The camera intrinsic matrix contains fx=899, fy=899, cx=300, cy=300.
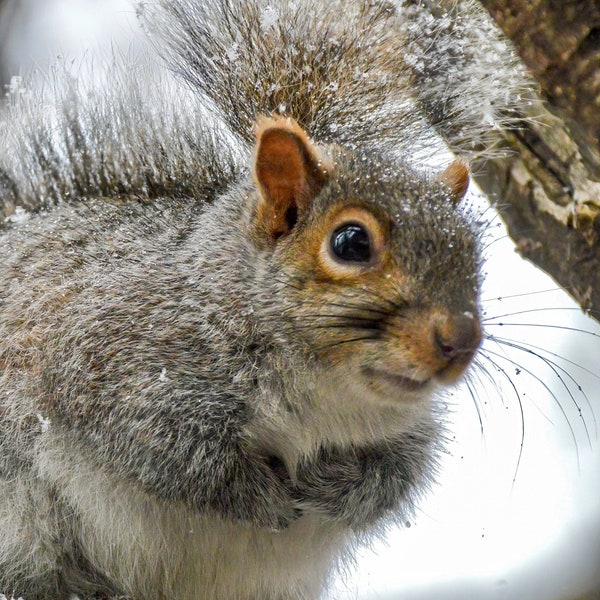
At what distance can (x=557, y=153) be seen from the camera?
7.89ft

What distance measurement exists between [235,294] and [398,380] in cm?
47

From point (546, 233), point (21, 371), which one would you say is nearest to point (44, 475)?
point (21, 371)

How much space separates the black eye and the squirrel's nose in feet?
0.72

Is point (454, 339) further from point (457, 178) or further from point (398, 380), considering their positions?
point (457, 178)

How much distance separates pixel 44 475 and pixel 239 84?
44.4 inches

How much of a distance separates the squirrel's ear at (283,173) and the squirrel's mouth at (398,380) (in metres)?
0.39

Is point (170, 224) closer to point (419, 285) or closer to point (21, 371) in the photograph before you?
point (21, 371)

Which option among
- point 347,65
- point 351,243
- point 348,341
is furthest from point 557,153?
point 348,341

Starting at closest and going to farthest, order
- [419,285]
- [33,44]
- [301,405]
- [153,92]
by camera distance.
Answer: [419,285] → [301,405] → [153,92] → [33,44]

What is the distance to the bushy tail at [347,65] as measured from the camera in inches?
93.3

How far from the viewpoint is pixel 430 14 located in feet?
7.90

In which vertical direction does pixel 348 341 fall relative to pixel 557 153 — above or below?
A: below

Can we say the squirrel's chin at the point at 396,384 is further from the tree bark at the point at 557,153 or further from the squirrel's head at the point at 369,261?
the tree bark at the point at 557,153

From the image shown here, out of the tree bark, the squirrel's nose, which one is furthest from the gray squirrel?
the tree bark
